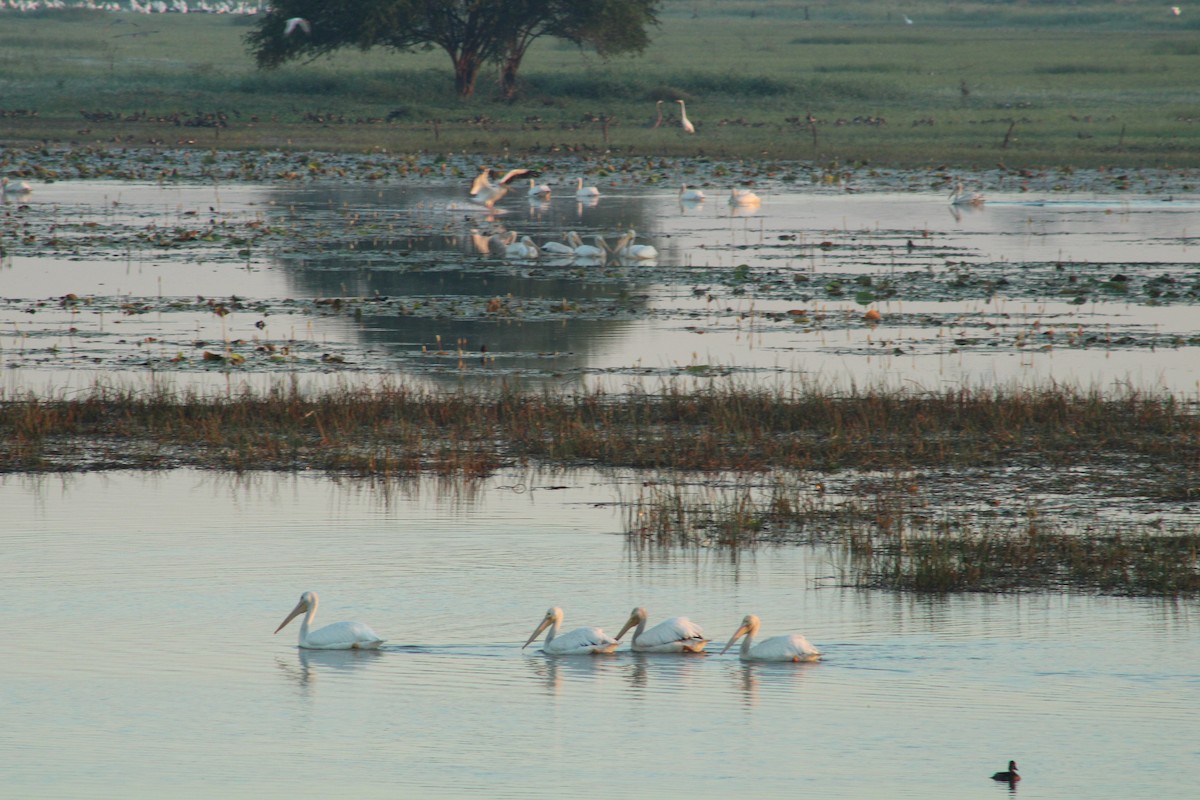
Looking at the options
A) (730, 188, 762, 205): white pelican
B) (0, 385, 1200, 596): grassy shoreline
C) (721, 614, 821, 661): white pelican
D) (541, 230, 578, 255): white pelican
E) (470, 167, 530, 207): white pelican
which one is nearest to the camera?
(721, 614, 821, 661): white pelican

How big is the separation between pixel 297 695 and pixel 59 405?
5809 millimetres

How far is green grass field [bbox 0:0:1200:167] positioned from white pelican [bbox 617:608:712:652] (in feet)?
101

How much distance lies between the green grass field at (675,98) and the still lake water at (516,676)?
96.9ft

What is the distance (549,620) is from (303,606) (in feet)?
4.13

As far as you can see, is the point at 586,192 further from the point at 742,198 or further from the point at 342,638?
the point at 342,638

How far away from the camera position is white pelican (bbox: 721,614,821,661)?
8.81 meters

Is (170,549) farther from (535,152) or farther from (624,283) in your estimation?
(535,152)

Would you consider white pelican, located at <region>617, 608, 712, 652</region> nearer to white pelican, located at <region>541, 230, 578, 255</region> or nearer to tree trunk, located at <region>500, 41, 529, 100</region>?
white pelican, located at <region>541, 230, 578, 255</region>

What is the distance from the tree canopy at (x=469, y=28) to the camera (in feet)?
167

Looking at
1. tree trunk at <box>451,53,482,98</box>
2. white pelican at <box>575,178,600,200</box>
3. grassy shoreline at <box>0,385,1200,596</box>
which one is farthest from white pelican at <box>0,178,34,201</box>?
tree trunk at <box>451,53,482,98</box>

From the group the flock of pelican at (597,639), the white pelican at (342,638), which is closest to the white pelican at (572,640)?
the flock of pelican at (597,639)

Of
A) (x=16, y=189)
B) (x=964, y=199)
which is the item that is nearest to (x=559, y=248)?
(x=964, y=199)

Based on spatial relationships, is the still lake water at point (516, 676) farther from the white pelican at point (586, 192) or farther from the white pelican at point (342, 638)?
the white pelican at point (586, 192)

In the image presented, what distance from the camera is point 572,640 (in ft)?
29.6
